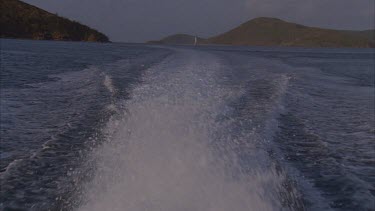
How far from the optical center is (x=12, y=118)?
967 cm

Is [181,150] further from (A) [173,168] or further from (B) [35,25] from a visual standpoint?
(B) [35,25]

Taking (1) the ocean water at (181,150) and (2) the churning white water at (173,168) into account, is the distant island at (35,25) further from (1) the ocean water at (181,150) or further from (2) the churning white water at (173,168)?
(2) the churning white water at (173,168)

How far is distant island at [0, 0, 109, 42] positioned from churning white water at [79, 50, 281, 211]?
311ft

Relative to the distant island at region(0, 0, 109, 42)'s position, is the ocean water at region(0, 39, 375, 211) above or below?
above

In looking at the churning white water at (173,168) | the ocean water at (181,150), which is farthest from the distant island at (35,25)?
the churning white water at (173,168)

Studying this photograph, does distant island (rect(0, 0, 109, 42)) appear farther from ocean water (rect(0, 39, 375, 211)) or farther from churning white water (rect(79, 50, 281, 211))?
churning white water (rect(79, 50, 281, 211))

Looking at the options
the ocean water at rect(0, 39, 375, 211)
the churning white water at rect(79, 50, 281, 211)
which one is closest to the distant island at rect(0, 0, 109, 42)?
the ocean water at rect(0, 39, 375, 211)

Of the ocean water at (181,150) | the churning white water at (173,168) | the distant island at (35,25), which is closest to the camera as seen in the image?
the churning white water at (173,168)

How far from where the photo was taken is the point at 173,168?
6207mm

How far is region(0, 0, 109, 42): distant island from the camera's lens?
325 ft

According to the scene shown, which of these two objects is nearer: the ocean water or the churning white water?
the churning white water

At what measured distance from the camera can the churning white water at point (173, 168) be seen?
512 centimetres

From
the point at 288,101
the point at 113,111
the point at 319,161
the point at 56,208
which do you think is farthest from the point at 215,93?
the point at 56,208

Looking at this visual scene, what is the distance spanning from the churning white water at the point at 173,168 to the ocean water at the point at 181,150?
19 mm
